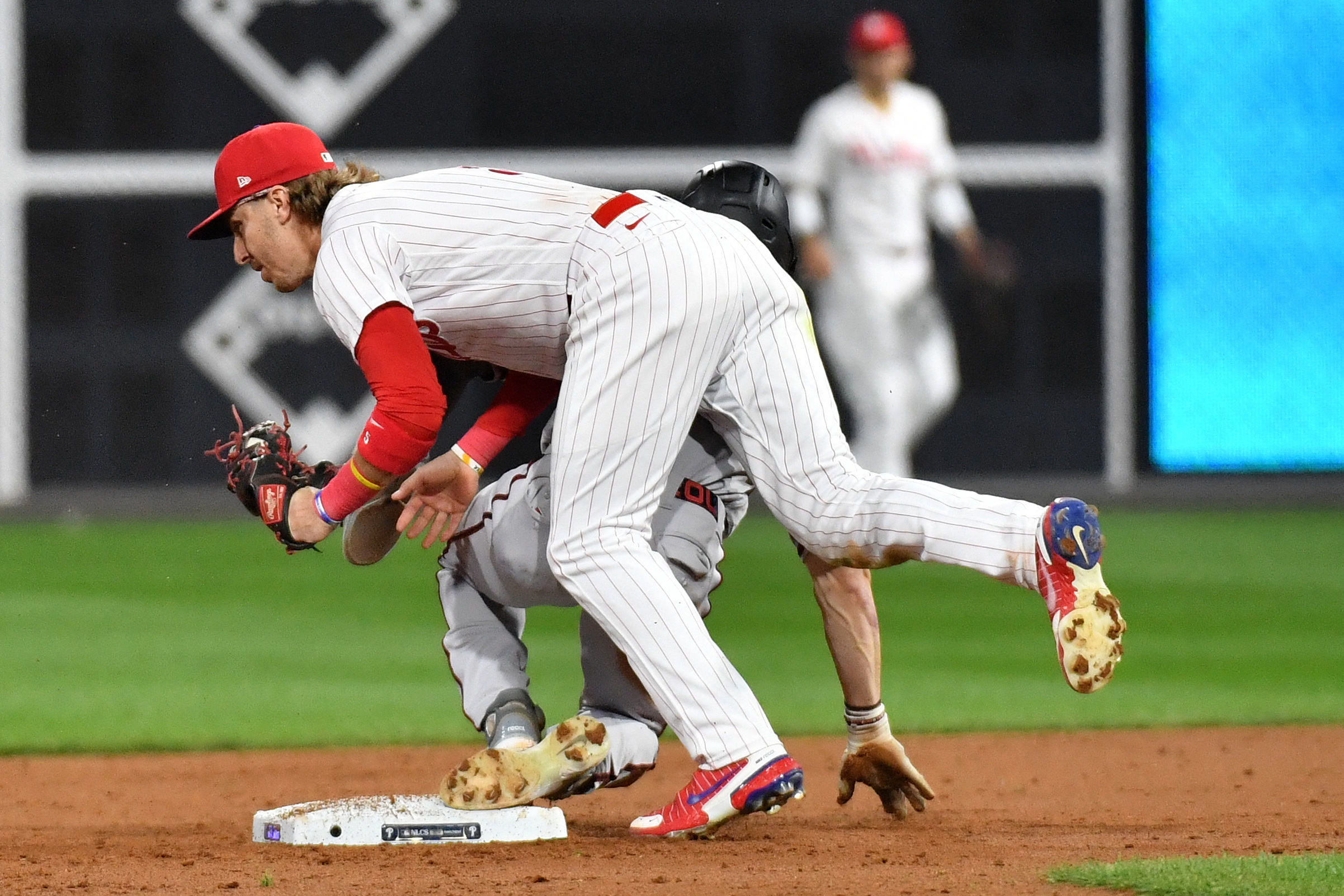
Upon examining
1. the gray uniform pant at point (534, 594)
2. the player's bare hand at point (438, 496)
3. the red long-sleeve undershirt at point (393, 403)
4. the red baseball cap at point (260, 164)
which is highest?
the red baseball cap at point (260, 164)

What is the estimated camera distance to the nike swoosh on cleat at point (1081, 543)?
3.12 meters

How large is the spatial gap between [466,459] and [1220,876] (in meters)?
1.58

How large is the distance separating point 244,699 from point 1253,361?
6.33m

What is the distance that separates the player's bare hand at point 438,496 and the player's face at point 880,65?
6.79 metres

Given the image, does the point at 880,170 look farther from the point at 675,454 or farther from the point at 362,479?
the point at 362,479

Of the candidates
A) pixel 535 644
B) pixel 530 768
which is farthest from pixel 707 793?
pixel 535 644

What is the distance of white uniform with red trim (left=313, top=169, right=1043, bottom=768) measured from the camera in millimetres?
3275

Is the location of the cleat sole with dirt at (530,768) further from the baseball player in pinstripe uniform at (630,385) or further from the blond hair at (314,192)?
the blond hair at (314,192)

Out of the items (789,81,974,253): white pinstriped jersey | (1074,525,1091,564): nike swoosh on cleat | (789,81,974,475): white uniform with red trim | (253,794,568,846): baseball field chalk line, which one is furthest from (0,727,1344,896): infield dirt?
(789,81,974,253): white pinstriped jersey

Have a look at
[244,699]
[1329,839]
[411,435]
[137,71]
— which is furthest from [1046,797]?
[137,71]

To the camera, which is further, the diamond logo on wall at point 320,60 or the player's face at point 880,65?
the diamond logo on wall at point 320,60

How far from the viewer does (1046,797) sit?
4.19 metres

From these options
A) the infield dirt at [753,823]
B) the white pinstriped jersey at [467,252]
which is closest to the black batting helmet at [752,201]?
the white pinstriped jersey at [467,252]

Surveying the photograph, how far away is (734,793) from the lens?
3252 millimetres
